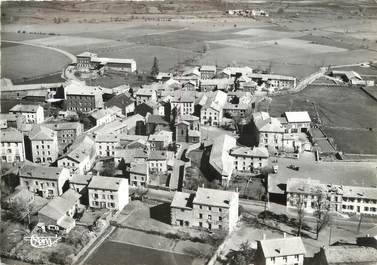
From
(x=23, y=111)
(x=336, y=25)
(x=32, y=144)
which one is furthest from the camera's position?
(x=336, y=25)

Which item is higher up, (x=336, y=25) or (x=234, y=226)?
(x=336, y=25)

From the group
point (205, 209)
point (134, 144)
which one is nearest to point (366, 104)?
point (134, 144)

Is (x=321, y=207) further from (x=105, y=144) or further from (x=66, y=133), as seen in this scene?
(x=66, y=133)

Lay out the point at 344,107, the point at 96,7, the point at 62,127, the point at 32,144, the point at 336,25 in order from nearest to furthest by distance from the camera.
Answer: the point at 32,144, the point at 62,127, the point at 344,107, the point at 336,25, the point at 96,7

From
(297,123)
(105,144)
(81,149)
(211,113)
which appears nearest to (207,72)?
(211,113)

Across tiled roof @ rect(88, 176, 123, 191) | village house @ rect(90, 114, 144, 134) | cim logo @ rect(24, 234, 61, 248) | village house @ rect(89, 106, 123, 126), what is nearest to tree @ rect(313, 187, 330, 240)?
tiled roof @ rect(88, 176, 123, 191)

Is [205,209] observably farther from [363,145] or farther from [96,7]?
[96,7]

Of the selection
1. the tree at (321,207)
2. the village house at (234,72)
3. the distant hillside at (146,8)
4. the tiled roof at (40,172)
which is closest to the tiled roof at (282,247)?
the tree at (321,207)
